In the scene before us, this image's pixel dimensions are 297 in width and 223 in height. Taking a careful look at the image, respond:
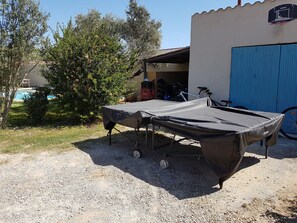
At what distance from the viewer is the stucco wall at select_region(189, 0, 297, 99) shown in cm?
726

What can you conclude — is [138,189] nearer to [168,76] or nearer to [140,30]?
[168,76]

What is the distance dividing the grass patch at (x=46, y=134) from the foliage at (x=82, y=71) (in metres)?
0.68

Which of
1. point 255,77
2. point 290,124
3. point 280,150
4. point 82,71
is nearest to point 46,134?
point 82,71

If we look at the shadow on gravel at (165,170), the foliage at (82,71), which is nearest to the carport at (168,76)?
the foliage at (82,71)

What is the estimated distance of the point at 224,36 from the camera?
8320 millimetres

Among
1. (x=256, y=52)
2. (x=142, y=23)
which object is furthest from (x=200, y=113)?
(x=142, y=23)

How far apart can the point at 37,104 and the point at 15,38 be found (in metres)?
2.05

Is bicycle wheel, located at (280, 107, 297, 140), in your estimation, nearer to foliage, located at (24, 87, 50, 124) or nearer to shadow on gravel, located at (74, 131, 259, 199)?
shadow on gravel, located at (74, 131, 259, 199)

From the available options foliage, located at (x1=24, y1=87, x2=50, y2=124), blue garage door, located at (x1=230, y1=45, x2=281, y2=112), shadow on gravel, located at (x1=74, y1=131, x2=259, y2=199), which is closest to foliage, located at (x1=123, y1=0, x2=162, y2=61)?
foliage, located at (x1=24, y1=87, x2=50, y2=124)

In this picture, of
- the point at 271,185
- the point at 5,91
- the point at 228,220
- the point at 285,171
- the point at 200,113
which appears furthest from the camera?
Result: the point at 5,91

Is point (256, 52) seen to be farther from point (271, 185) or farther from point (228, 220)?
point (228, 220)

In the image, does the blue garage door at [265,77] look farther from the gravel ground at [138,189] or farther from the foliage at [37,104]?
the foliage at [37,104]

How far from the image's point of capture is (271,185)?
13.9ft

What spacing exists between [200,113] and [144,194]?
2039 mm
